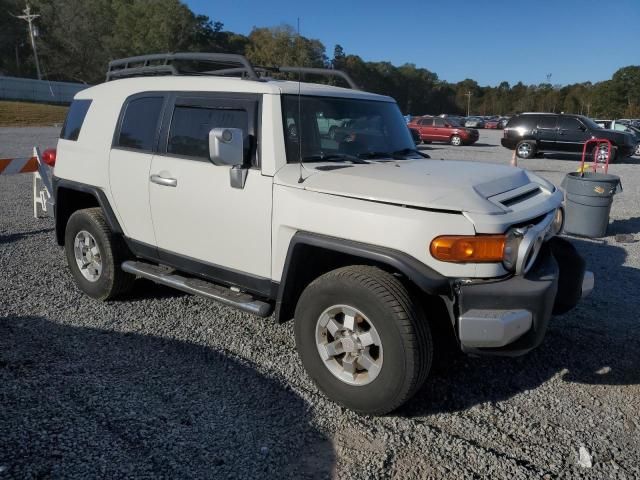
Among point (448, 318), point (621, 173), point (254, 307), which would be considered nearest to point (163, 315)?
point (254, 307)

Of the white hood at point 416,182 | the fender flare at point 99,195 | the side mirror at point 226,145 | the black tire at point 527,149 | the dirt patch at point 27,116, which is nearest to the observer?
the white hood at point 416,182

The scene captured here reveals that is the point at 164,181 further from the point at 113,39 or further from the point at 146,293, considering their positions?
the point at 113,39

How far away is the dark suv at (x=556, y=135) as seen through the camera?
1986 cm

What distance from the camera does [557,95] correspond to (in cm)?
10425

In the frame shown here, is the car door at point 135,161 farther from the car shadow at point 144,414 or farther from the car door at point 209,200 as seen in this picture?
the car shadow at point 144,414

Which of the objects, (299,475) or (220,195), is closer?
(299,475)

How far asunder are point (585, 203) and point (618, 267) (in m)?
1.71

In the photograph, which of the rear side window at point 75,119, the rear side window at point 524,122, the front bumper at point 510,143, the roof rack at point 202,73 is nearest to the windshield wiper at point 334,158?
the roof rack at point 202,73

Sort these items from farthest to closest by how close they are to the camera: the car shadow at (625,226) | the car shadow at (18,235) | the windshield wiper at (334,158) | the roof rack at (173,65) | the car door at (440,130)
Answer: the car door at (440,130) < the car shadow at (625,226) < the car shadow at (18,235) < the roof rack at (173,65) < the windshield wiper at (334,158)

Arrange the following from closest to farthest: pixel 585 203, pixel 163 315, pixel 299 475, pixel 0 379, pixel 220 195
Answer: pixel 299 475, pixel 0 379, pixel 220 195, pixel 163 315, pixel 585 203

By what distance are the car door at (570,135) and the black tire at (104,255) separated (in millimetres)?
19524

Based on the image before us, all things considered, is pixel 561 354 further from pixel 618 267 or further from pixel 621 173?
pixel 621 173

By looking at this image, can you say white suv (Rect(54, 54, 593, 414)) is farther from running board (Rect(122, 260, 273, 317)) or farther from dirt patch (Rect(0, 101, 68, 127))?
dirt patch (Rect(0, 101, 68, 127))

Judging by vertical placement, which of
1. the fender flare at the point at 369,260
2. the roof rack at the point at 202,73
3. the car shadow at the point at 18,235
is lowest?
the car shadow at the point at 18,235
